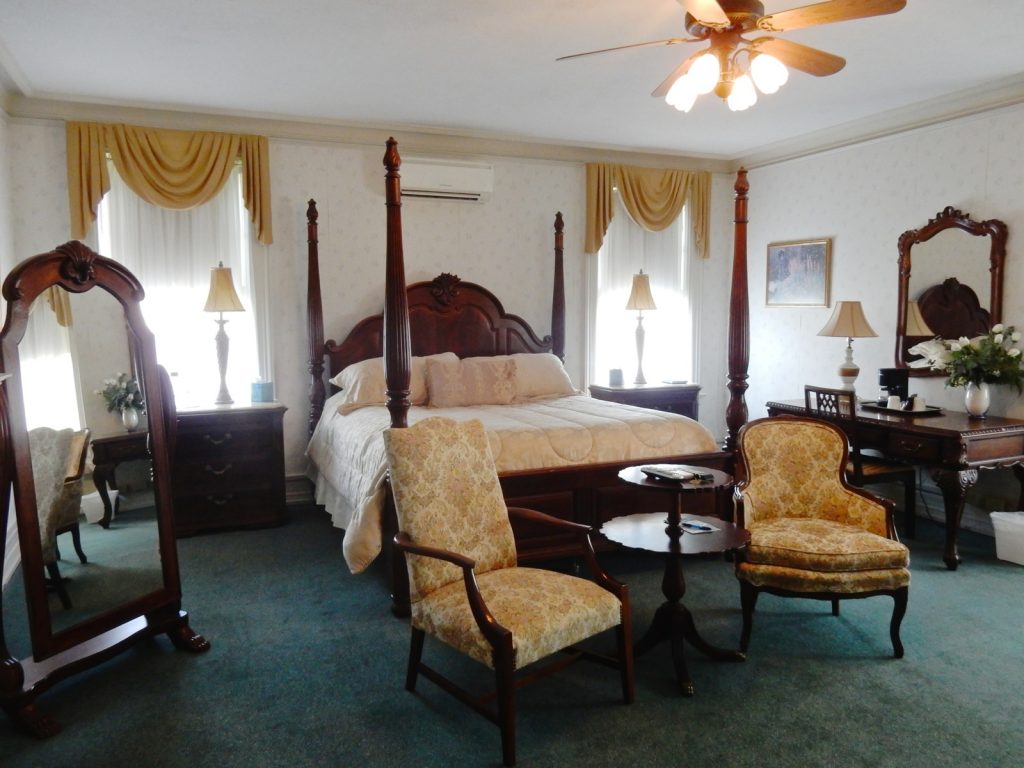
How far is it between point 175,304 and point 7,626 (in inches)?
93.2

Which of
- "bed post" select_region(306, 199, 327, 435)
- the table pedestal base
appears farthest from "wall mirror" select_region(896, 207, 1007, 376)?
"bed post" select_region(306, 199, 327, 435)

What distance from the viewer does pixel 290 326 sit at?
531 cm

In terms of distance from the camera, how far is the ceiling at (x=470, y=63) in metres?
3.30

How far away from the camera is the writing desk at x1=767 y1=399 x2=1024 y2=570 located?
12.8 ft

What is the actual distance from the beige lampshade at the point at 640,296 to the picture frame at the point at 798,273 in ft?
3.44

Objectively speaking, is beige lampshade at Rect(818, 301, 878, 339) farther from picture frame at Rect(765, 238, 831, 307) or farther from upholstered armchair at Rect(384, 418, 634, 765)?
upholstered armchair at Rect(384, 418, 634, 765)

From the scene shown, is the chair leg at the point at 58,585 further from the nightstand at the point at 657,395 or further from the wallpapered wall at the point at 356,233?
the nightstand at the point at 657,395

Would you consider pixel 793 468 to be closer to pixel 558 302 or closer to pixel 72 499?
pixel 558 302

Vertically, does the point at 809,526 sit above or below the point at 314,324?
below

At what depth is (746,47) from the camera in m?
2.88

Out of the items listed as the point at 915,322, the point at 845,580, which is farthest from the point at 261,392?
the point at 915,322

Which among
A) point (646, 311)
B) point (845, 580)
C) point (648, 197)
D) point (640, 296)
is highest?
point (648, 197)

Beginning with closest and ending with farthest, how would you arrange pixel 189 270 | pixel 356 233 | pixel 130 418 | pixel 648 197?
pixel 130 418 → pixel 189 270 → pixel 356 233 → pixel 648 197

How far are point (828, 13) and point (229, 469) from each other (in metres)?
3.95
